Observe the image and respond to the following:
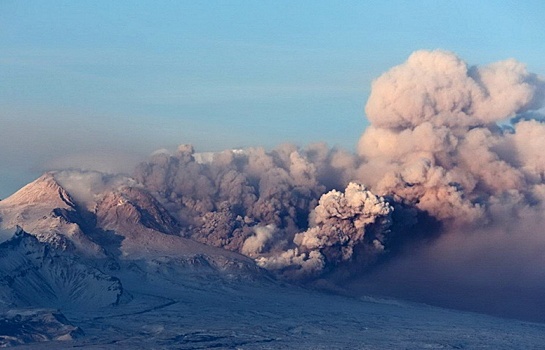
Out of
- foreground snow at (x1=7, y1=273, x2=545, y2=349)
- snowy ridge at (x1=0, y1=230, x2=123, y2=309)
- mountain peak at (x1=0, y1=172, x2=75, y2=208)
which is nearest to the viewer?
foreground snow at (x1=7, y1=273, x2=545, y2=349)

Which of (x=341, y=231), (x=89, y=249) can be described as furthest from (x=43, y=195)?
(x=341, y=231)

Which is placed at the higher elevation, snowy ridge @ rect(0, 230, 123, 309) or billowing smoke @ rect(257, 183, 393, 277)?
billowing smoke @ rect(257, 183, 393, 277)

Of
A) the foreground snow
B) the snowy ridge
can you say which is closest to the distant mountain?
the snowy ridge

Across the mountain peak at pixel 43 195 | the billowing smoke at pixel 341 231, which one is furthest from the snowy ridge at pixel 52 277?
the billowing smoke at pixel 341 231

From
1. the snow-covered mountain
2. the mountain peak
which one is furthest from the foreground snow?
the mountain peak

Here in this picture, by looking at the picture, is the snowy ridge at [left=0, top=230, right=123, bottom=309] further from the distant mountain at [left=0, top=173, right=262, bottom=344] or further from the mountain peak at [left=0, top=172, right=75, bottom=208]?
the mountain peak at [left=0, top=172, right=75, bottom=208]

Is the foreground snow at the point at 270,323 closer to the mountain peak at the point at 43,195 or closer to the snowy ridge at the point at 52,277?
the snowy ridge at the point at 52,277

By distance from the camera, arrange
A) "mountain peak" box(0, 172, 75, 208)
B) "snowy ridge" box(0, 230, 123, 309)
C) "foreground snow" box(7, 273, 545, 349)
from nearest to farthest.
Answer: "foreground snow" box(7, 273, 545, 349)
"snowy ridge" box(0, 230, 123, 309)
"mountain peak" box(0, 172, 75, 208)

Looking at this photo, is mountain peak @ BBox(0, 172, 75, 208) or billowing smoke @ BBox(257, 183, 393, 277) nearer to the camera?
billowing smoke @ BBox(257, 183, 393, 277)

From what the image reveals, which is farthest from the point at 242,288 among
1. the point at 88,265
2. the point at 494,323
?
the point at 494,323

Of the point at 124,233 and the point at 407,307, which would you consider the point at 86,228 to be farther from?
the point at 407,307
